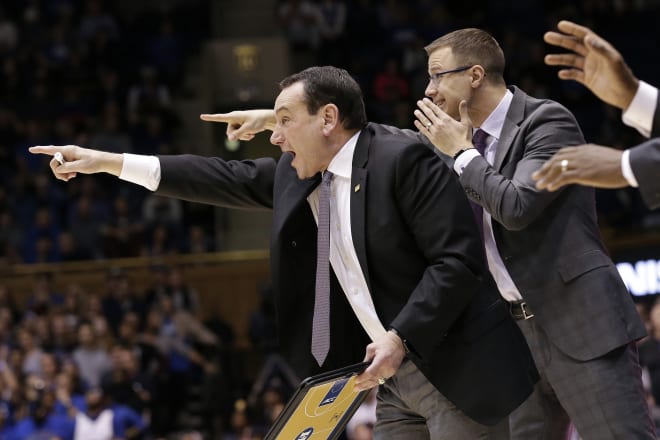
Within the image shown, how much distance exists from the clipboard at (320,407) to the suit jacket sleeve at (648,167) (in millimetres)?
938

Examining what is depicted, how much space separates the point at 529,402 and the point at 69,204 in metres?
11.1

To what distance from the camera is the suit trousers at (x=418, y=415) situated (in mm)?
3371

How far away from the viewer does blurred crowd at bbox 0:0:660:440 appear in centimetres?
1098

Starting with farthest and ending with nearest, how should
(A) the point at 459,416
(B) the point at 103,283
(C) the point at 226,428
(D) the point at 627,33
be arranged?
(D) the point at 627,33, (B) the point at 103,283, (C) the point at 226,428, (A) the point at 459,416

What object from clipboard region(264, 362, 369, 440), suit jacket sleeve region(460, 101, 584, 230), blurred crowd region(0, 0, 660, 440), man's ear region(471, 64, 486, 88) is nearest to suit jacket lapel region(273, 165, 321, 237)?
suit jacket sleeve region(460, 101, 584, 230)

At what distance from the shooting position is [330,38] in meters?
16.1

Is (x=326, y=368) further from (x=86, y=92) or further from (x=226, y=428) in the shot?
(x=86, y=92)

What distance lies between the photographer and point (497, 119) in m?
3.89

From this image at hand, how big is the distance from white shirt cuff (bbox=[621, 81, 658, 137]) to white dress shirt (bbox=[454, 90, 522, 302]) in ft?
2.85

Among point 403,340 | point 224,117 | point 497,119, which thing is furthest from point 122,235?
point 403,340

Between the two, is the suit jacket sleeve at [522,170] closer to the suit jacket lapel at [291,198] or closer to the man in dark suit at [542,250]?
the man in dark suit at [542,250]

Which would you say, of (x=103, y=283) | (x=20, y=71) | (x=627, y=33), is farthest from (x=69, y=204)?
(x=627, y=33)

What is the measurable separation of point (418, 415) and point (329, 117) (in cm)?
103

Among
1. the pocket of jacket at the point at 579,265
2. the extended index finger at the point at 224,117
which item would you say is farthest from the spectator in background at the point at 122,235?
the pocket of jacket at the point at 579,265
